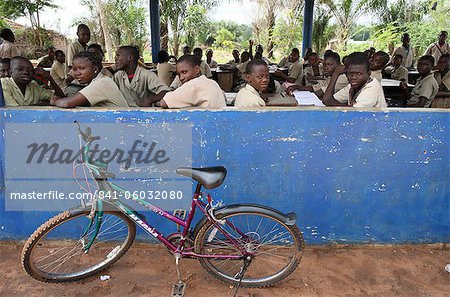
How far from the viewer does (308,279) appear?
269cm

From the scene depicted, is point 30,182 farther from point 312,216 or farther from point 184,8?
point 184,8

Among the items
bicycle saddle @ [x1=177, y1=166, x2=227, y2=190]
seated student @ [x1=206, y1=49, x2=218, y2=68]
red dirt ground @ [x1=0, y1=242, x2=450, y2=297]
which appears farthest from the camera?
seated student @ [x1=206, y1=49, x2=218, y2=68]

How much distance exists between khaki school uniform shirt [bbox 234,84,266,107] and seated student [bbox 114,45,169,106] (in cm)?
79

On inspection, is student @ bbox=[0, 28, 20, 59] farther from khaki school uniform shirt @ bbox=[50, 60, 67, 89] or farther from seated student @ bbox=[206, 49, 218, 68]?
seated student @ bbox=[206, 49, 218, 68]

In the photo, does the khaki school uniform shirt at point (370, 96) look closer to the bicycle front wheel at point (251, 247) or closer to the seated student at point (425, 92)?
the bicycle front wheel at point (251, 247)

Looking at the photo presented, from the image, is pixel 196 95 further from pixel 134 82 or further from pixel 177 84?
pixel 177 84

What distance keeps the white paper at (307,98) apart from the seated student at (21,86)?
7.64 ft

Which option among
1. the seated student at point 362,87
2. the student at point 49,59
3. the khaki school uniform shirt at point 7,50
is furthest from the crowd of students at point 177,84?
the student at point 49,59

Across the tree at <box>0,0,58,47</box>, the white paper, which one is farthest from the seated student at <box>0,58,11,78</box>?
the tree at <box>0,0,58,47</box>

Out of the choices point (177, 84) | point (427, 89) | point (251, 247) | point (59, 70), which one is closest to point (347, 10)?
point (427, 89)

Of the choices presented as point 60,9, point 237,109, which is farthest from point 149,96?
point 60,9

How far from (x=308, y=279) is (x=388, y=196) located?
869 millimetres

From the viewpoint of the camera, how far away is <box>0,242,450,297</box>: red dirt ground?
8.41 ft

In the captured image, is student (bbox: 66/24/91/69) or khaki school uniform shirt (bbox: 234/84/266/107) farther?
student (bbox: 66/24/91/69)
